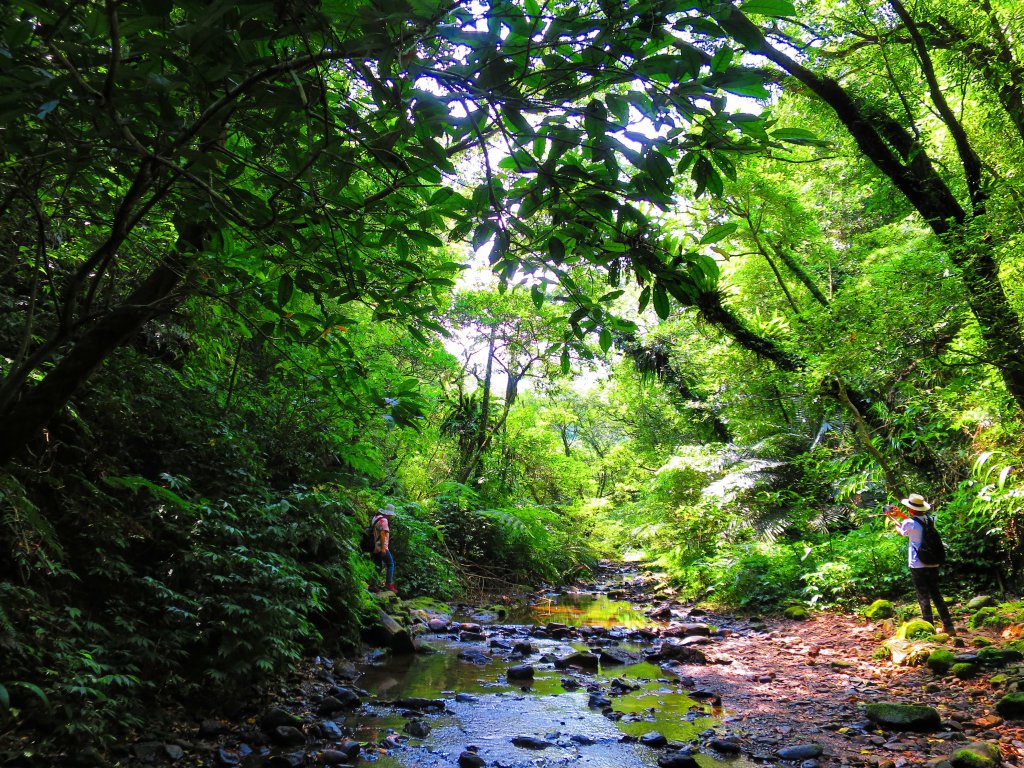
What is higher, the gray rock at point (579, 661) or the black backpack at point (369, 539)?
the black backpack at point (369, 539)

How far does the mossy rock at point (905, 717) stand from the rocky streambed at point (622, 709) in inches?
0.5

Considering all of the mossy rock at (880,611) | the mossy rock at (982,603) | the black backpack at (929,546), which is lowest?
the mossy rock at (880,611)

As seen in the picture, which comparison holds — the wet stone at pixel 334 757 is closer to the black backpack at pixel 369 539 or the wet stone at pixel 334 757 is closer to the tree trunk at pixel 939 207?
the black backpack at pixel 369 539

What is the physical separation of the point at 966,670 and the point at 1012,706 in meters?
1.15

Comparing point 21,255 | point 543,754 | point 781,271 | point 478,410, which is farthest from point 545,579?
point 21,255

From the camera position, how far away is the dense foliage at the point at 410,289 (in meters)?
1.32

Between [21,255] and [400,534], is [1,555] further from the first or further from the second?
[400,534]

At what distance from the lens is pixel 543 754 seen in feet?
15.1

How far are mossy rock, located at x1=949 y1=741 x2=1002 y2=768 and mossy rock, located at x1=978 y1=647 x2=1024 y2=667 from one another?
2.16m

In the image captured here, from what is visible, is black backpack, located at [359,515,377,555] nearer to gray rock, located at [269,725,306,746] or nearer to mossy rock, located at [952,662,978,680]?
gray rock, located at [269,725,306,746]

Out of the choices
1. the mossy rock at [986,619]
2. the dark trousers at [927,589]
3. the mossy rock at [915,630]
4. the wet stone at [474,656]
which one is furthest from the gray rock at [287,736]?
the mossy rock at [986,619]

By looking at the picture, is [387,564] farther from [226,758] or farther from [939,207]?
[939,207]

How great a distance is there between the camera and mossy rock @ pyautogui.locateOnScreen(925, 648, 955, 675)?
19.0ft

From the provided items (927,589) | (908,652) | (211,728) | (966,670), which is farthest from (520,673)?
(927,589)
